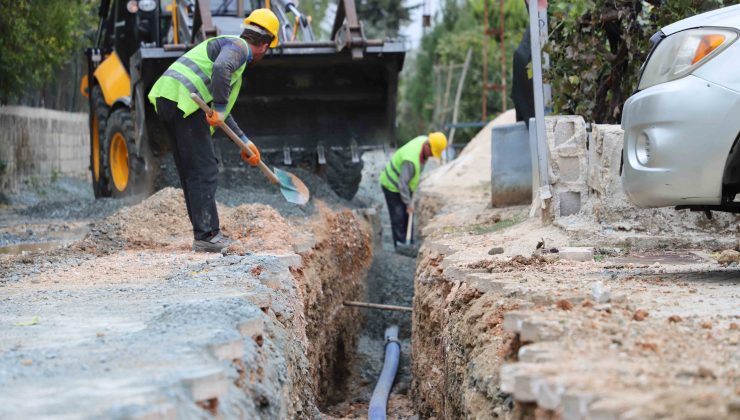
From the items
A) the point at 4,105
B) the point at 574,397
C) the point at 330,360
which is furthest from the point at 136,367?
the point at 4,105

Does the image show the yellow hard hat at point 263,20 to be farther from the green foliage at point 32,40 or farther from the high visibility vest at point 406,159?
the green foliage at point 32,40

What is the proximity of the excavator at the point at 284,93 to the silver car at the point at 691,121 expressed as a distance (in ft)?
19.8

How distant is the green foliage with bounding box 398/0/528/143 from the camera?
30.6 metres

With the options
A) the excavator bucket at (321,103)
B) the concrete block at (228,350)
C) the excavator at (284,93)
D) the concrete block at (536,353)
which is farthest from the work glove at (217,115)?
the concrete block at (536,353)

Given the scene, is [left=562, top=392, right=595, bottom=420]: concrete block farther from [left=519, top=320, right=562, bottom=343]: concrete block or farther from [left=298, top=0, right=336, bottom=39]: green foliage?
[left=298, top=0, right=336, bottom=39]: green foliage

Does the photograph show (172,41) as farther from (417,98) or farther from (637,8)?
(417,98)

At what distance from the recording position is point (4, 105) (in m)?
19.8

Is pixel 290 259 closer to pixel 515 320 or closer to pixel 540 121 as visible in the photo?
pixel 540 121

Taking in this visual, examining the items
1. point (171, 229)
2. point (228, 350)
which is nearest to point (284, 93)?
point (171, 229)

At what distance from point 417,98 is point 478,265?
97.2ft

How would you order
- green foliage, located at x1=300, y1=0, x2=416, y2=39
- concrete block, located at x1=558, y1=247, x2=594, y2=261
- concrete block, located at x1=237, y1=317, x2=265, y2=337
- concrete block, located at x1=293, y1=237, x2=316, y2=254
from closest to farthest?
concrete block, located at x1=237, y1=317, x2=265, y2=337 < concrete block, located at x1=558, y1=247, x2=594, y2=261 < concrete block, located at x1=293, y1=237, x2=316, y2=254 < green foliage, located at x1=300, y1=0, x2=416, y2=39

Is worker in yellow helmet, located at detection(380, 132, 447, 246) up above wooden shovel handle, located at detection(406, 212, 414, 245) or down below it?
above

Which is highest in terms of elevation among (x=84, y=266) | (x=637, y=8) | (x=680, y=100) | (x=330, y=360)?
(x=637, y=8)

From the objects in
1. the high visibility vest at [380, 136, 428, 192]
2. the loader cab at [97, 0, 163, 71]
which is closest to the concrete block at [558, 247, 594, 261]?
the loader cab at [97, 0, 163, 71]
